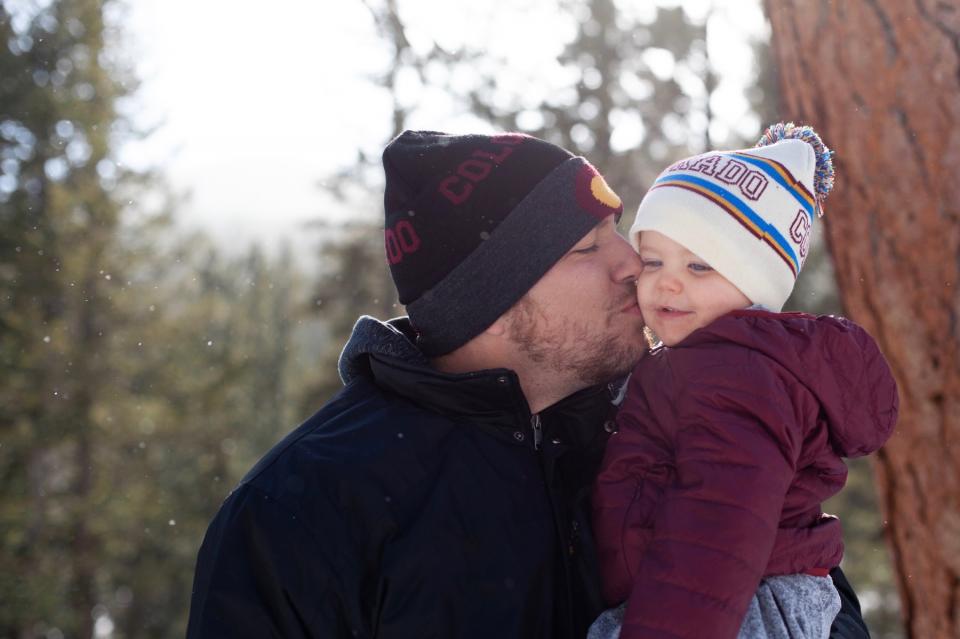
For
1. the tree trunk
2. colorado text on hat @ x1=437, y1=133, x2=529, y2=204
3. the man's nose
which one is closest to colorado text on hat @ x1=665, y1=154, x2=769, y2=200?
the man's nose

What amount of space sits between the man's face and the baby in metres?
0.20

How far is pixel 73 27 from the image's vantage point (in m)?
16.5

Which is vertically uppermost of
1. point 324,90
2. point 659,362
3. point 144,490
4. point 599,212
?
point 599,212

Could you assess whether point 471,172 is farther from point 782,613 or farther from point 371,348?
point 782,613

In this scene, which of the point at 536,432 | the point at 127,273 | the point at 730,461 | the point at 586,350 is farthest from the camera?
the point at 127,273

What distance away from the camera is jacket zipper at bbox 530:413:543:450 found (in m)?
2.39

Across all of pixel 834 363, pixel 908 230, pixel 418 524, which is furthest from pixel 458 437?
pixel 908 230

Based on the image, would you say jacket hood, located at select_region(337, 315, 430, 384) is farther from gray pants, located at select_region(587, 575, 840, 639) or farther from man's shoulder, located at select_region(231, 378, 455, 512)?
gray pants, located at select_region(587, 575, 840, 639)

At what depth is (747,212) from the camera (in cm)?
232

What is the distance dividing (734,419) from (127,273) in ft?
55.6

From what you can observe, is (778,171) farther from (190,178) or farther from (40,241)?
(190,178)

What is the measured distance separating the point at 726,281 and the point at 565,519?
0.74m

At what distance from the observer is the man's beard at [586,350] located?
2588 mm

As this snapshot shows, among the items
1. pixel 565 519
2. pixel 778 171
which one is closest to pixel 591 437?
pixel 565 519
